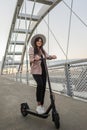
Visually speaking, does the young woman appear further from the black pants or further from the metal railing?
the metal railing

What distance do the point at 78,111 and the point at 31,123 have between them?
3.12 feet

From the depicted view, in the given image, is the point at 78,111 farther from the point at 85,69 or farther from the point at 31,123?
the point at 85,69

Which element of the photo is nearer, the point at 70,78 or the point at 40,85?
the point at 40,85

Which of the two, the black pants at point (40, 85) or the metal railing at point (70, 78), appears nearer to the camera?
the black pants at point (40, 85)

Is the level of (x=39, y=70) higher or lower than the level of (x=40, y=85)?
higher

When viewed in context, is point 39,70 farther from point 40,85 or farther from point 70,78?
point 70,78

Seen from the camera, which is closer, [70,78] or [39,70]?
[39,70]

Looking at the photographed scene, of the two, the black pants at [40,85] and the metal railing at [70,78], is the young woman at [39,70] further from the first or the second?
the metal railing at [70,78]

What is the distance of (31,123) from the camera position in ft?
10.5

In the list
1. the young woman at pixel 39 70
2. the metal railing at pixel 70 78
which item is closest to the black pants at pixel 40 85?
the young woman at pixel 39 70

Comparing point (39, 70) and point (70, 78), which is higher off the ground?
point (39, 70)

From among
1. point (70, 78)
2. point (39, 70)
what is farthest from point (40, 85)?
point (70, 78)

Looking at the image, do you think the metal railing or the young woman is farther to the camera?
the metal railing

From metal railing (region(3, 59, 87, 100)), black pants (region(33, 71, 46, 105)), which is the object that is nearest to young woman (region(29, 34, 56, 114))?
black pants (region(33, 71, 46, 105))
